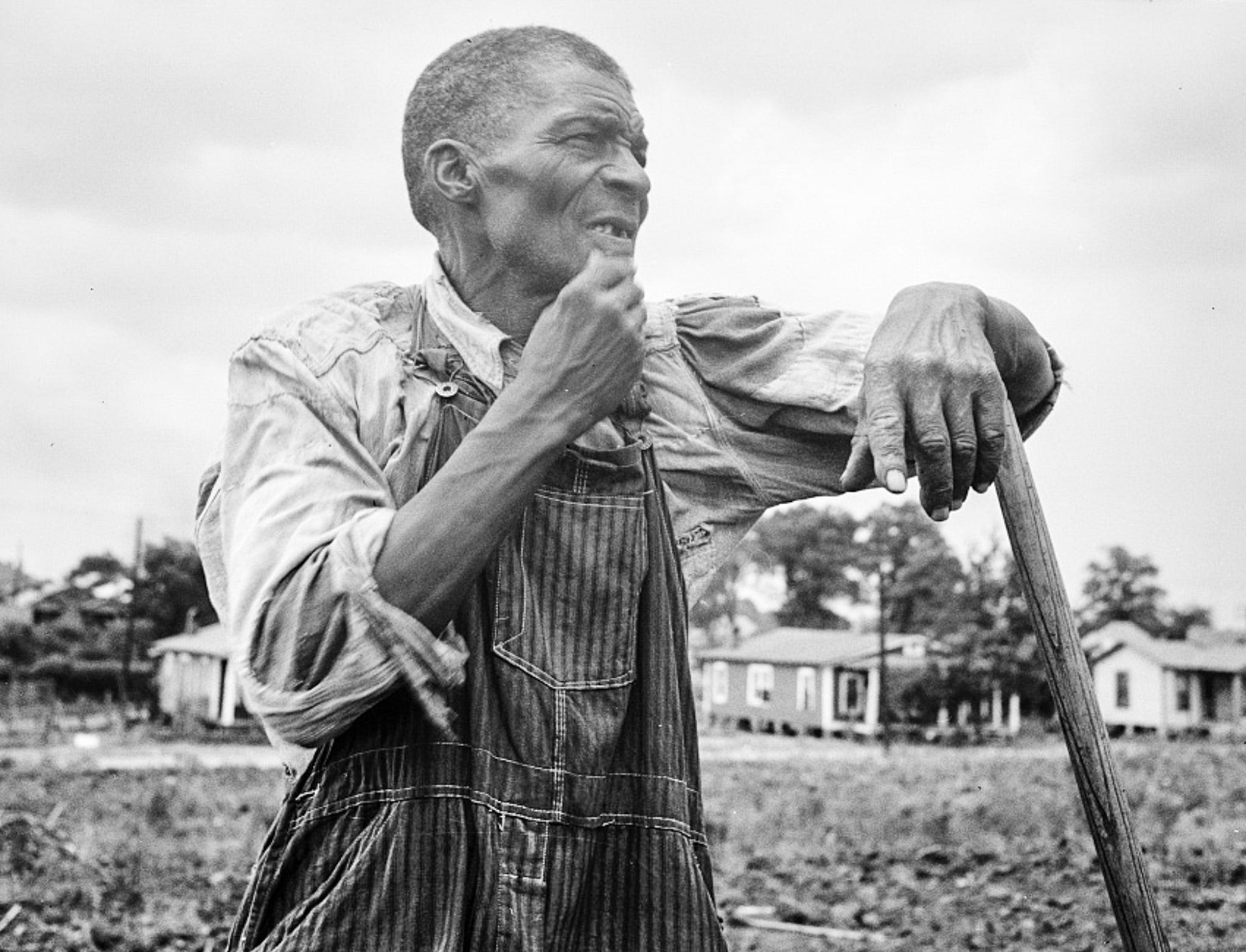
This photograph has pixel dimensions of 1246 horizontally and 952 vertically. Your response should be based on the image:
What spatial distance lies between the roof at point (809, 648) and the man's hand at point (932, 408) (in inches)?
1320

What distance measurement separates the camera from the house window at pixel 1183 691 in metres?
32.0

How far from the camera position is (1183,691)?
106ft

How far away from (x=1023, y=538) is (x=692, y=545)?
16.1 inches

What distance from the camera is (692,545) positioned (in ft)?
5.84

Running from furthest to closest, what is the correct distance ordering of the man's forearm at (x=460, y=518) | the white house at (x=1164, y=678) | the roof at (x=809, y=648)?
the roof at (x=809, y=648)
the white house at (x=1164, y=678)
the man's forearm at (x=460, y=518)

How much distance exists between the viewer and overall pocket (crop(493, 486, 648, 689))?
4.76 ft

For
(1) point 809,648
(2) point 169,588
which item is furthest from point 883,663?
(2) point 169,588

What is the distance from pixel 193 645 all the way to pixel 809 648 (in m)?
16.0

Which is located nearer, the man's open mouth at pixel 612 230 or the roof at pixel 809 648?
the man's open mouth at pixel 612 230

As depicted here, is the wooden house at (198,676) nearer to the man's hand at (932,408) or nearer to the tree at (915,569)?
the tree at (915,569)

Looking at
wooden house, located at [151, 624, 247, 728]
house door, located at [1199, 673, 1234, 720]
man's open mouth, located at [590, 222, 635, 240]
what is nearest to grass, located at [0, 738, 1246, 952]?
man's open mouth, located at [590, 222, 635, 240]

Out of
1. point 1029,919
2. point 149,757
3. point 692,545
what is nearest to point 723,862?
point 1029,919

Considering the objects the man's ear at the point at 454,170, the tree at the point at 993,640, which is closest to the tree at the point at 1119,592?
the tree at the point at 993,640

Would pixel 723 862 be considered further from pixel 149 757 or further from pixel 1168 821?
pixel 149 757
